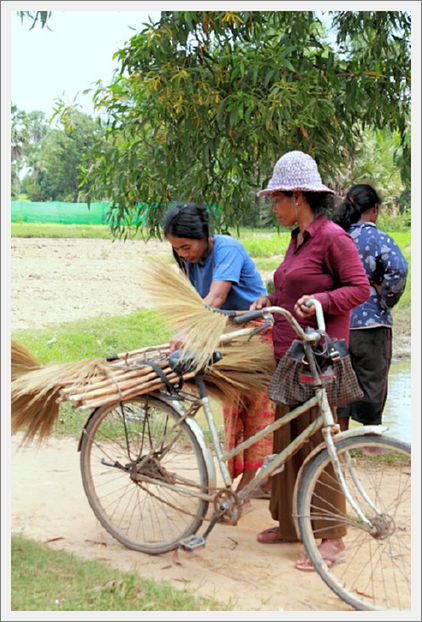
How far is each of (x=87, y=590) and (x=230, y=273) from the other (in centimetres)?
149

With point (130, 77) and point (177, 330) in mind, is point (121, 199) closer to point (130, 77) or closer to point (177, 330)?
point (130, 77)

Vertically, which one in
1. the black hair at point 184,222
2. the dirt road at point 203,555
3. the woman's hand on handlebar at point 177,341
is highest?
the black hair at point 184,222

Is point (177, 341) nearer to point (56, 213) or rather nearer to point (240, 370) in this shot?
point (240, 370)

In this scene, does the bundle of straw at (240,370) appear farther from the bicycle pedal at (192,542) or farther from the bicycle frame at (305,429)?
the bicycle pedal at (192,542)

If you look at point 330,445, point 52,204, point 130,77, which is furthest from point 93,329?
point 52,204

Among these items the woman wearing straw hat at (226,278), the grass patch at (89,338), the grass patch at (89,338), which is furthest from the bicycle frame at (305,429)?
the grass patch at (89,338)

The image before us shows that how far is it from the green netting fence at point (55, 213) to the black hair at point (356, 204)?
83.9ft

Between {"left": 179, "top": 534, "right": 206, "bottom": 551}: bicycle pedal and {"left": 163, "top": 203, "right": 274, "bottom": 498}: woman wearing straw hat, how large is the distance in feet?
1.39

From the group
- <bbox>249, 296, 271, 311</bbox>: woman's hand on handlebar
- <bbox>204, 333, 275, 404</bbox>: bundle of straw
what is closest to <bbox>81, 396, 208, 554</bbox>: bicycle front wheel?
<bbox>204, 333, 275, 404</bbox>: bundle of straw

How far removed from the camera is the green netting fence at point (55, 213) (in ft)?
99.2

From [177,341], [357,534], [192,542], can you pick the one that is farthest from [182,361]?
[357,534]

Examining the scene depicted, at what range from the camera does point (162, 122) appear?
5.50 metres

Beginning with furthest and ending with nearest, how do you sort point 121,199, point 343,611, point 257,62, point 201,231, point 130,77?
point 121,199, point 130,77, point 257,62, point 201,231, point 343,611

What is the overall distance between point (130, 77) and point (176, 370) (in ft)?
7.77
